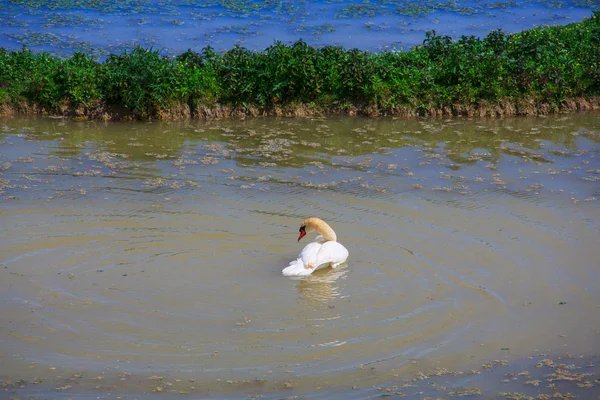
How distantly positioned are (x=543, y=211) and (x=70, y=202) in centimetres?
644

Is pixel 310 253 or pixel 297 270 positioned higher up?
pixel 310 253

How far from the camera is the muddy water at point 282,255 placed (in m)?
6.51

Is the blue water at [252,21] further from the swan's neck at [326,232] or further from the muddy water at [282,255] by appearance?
the swan's neck at [326,232]

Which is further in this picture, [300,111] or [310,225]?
[300,111]

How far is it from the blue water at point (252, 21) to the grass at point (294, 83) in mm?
5735

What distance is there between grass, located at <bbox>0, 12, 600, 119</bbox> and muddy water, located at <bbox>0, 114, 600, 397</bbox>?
127cm

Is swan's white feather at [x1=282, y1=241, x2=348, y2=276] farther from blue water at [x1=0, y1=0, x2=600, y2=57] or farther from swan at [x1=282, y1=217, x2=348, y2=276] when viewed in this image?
blue water at [x1=0, y1=0, x2=600, y2=57]

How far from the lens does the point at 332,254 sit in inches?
332

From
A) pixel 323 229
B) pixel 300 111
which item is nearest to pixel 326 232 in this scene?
pixel 323 229

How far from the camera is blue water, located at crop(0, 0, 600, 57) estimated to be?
22938 mm

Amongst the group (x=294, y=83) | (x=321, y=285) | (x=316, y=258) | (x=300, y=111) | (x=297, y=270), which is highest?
(x=294, y=83)

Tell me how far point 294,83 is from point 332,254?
7.99 meters

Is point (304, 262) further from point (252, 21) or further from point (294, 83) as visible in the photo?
point (252, 21)

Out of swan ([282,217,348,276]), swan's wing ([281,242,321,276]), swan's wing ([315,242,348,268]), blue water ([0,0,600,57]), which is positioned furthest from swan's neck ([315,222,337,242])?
blue water ([0,0,600,57])
